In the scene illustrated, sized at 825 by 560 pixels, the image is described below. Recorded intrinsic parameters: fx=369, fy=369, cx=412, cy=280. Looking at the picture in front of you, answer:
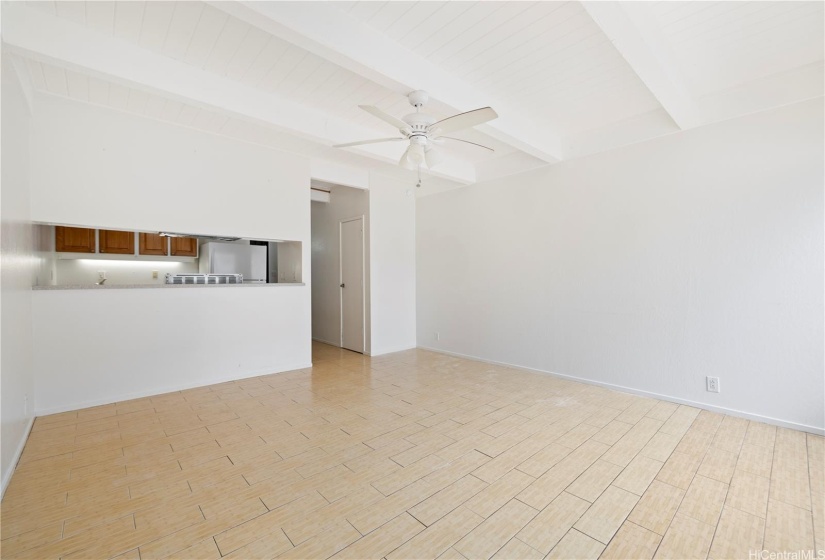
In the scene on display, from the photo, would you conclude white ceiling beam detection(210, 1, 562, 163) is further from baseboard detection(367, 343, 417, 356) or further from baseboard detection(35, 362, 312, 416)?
baseboard detection(367, 343, 417, 356)

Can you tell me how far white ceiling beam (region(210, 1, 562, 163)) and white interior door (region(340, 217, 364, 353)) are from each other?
3075mm

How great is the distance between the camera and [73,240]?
433 cm

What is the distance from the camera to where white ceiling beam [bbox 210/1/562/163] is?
6.62 feet

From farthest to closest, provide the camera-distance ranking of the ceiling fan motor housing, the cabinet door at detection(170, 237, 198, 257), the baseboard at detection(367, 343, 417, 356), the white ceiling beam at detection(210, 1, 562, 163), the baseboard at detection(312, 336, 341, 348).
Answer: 1. the baseboard at detection(312, 336, 341, 348)
2. the baseboard at detection(367, 343, 417, 356)
3. the cabinet door at detection(170, 237, 198, 257)
4. the ceiling fan motor housing
5. the white ceiling beam at detection(210, 1, 562, 163)

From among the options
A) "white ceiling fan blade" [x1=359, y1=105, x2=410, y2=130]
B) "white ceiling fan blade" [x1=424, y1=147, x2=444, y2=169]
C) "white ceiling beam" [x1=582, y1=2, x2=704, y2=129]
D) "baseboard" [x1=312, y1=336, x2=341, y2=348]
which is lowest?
"baseboard" [x1=312, y1=336, x2=341, y2=348]

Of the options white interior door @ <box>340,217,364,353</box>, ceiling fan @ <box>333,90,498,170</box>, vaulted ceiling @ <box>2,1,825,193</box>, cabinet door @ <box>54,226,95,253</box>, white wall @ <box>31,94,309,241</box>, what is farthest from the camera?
white interior door @ <box>340,217,364,353</box>

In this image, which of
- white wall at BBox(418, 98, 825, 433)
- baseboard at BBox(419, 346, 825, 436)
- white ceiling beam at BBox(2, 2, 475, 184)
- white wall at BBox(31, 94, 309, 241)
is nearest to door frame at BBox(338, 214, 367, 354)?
white wall at BBox(31, 94, 309, 241)

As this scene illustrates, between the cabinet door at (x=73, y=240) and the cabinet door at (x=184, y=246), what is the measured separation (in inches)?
33.5

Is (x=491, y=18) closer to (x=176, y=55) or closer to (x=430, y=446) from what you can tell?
(x=176, y=55)

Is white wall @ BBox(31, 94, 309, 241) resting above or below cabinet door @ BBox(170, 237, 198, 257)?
above

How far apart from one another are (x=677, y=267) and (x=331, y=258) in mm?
5071

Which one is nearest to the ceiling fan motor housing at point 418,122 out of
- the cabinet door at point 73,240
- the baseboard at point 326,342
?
the cabinet door at point 73,240

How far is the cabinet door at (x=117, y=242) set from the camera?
14.9 feet

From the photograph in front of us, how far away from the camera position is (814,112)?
2893mm
